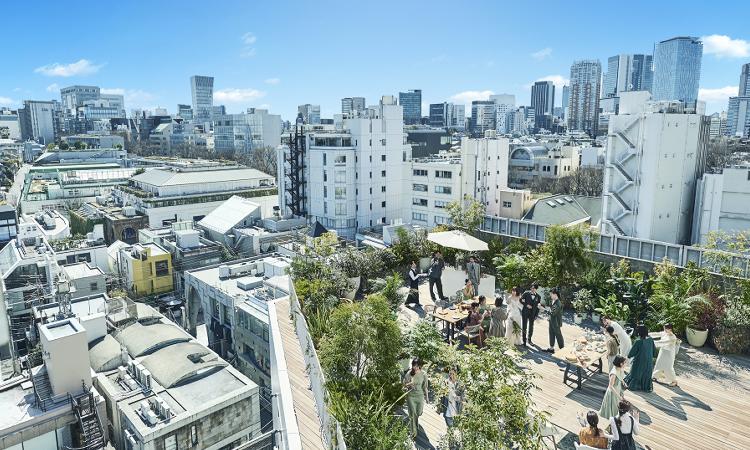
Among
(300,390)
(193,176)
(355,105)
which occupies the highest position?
(355,105)

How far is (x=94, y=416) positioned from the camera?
56.7 feet

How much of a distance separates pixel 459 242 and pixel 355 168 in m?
38.3

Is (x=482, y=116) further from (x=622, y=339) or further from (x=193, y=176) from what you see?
(x=622, y=339)

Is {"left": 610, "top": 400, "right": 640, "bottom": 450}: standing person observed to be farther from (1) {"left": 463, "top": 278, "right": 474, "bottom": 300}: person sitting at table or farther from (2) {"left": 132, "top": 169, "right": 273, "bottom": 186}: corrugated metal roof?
(2) {"left": 132, "top": 169, "right": 273, "bottom": 186}: corrugated metal roof

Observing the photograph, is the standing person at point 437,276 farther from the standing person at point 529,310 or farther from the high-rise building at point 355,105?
the high-rise building at point 355,105

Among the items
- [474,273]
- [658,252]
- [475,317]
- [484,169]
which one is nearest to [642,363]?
[475,317]

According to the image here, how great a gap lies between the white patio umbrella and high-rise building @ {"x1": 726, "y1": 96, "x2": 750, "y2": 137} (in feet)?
519

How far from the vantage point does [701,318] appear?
9.74 metres

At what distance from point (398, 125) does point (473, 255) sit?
40.9 m

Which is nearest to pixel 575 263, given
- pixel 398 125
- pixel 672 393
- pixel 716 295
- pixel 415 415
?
pixel 716 295

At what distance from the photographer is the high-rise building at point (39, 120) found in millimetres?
166238

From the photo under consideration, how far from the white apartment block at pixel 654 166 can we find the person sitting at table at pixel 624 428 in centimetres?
3099

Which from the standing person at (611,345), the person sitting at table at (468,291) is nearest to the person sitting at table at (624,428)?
the standing person at (611,345)

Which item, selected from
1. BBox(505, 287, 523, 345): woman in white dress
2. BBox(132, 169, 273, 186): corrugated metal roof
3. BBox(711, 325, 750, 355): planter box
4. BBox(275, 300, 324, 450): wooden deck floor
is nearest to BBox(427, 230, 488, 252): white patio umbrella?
BBox(505, 287, 523, 345): woman in white dress
